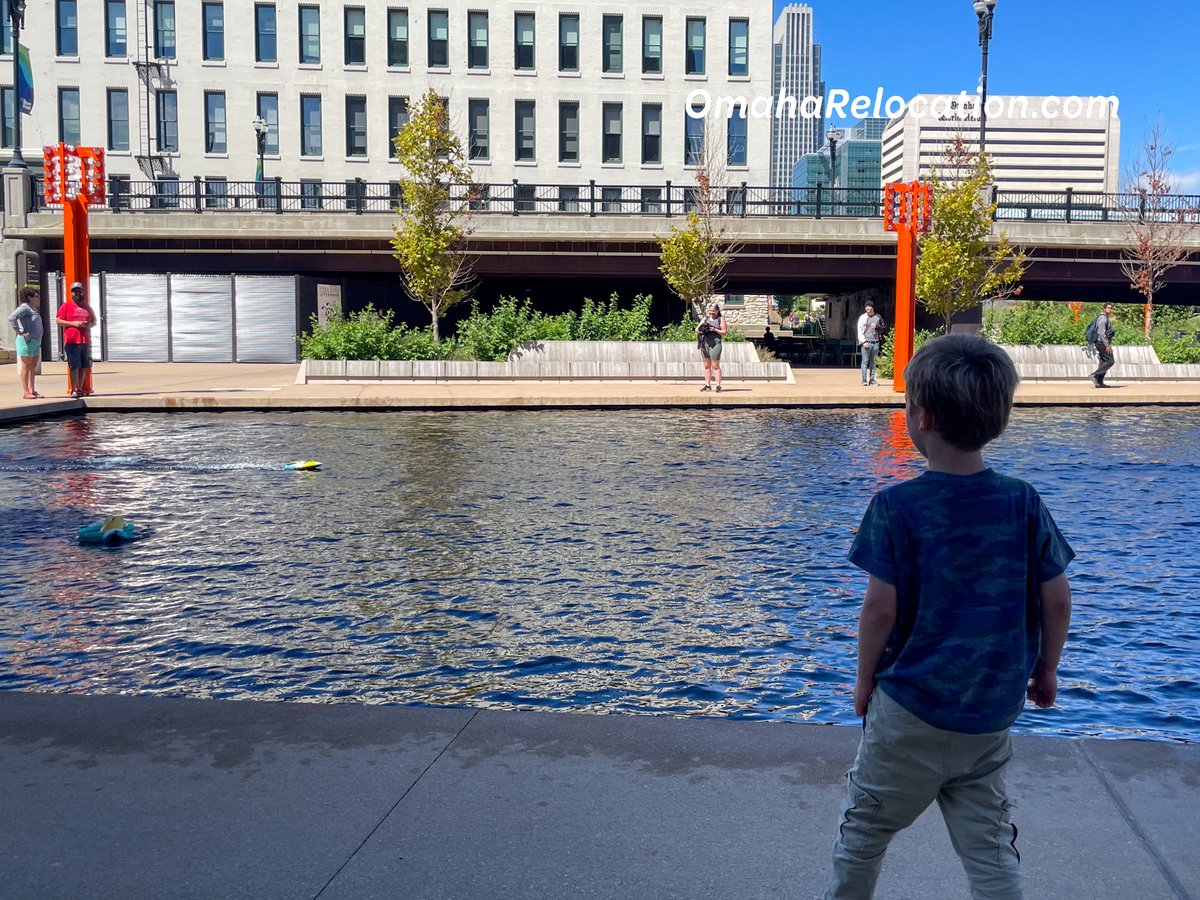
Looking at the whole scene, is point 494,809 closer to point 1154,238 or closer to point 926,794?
point 926,794

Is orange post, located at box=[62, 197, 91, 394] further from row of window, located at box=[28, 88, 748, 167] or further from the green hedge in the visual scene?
row of window, located at box=[28, 88, 748, 167]

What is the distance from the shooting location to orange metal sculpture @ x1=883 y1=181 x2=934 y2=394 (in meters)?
25.2

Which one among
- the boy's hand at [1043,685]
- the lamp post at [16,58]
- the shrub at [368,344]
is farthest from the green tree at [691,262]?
A: the boy's hand at [1043,685]

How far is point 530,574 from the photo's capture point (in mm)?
8328

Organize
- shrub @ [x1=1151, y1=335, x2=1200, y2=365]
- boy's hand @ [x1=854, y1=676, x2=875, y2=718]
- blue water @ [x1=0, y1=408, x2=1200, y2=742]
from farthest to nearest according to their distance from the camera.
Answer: shrub @ [x1=1151, y1=335, x2=1200, y2=365] → blue water @ [x1=0, y1=408, x2=1200, y2=742] → boy's hand @ [x1=854, y1=676, x2=875, y2=718]

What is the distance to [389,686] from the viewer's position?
19.0ft

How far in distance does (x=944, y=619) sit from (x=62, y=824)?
271 cm

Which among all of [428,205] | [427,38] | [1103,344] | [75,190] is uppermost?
[427,38]

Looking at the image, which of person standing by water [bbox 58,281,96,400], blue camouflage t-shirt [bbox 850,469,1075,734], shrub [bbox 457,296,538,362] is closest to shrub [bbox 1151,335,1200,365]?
shrub [bbox 457,296,538,362]

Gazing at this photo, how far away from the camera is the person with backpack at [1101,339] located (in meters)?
24.9

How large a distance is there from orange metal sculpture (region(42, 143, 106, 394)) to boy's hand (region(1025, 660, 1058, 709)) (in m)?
21.4

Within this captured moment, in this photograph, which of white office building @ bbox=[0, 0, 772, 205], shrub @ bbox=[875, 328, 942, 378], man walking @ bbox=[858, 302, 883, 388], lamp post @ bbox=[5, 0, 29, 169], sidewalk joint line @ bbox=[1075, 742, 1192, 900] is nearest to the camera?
Result: sidewalk joint line @ bbox=[1075, 742, 1192, 900]

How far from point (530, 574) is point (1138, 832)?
16.8 feet

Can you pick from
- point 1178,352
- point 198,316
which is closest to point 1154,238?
point 1178,352
